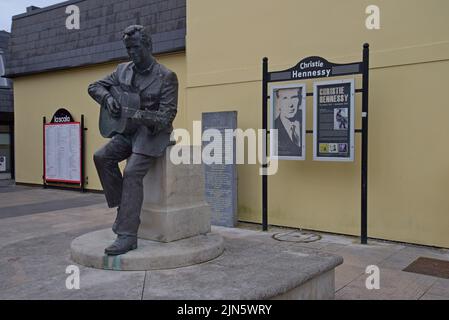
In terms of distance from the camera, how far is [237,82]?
25.7ft

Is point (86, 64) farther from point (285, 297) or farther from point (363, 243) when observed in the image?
point (285, 297)

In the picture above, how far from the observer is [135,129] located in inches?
167

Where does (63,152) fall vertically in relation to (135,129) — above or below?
below

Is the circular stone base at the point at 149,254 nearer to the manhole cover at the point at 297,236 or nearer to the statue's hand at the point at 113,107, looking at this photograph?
the statue's hand at the point at 113,107

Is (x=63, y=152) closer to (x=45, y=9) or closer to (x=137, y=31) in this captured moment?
(x=45, y=9)

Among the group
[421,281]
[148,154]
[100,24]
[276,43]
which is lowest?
[421,281]

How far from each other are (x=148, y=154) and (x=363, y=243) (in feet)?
11.5

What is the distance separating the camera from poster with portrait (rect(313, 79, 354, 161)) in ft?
20.9

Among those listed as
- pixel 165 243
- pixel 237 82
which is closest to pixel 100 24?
pixel 237 82

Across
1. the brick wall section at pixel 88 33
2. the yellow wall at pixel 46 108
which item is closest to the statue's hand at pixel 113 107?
the brick wall section at pixel 88 33

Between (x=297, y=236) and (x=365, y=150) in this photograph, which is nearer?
(x=365, y=150)

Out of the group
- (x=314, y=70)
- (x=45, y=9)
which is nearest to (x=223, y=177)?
(x=314, y=70)

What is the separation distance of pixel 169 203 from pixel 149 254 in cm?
62

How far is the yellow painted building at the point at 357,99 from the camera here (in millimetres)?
6055
